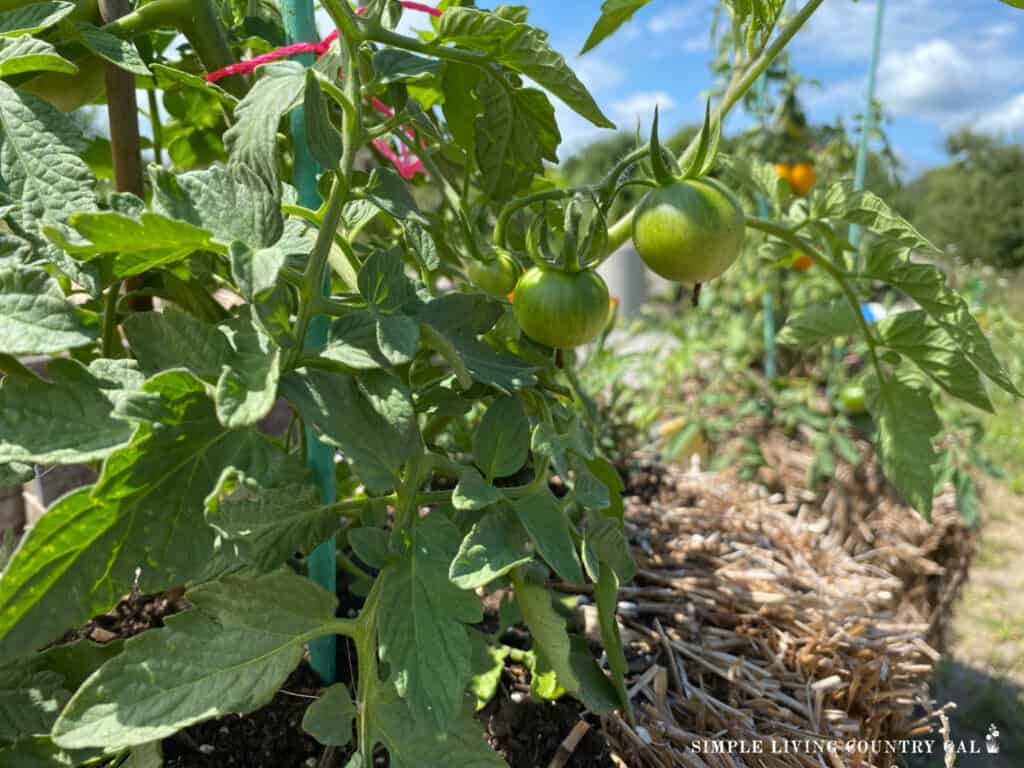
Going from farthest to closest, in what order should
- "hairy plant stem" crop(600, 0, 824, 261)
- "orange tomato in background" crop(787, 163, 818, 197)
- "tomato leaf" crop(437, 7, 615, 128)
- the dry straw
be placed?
"orange tomato in background" crop(787, 163, 818, 197), the dry straw, "hairy plant stem" crop(600, 0, 824, 261), "tomato leaf" crop(437, 7, 615, 128)

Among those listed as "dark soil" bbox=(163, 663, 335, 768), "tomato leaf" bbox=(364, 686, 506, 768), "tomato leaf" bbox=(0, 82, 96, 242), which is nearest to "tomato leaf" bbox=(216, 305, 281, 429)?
"tomato leaf" bbox=(0, 82, 96, 242)

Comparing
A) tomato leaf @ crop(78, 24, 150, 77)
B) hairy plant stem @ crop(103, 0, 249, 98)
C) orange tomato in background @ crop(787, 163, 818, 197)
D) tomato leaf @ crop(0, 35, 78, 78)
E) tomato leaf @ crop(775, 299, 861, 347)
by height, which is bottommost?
tomato leaf @ crop(775, 299, 861, 347)

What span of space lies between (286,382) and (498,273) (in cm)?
19

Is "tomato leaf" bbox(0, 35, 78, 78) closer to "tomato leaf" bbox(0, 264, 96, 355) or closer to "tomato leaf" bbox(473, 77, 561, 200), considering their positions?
"tomato leaf" bbox(0, 264, 96, 355)

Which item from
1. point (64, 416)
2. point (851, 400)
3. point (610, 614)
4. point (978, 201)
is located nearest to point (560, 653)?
point (610, 614)

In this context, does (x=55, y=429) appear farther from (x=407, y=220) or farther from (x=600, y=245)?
(x=600, y=245)

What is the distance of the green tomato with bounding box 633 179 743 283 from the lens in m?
0.44

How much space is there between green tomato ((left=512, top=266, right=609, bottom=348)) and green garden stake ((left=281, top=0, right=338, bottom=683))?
139mm

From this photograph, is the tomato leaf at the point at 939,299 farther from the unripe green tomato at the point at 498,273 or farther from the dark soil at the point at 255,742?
the dark soil at the point at 255,742

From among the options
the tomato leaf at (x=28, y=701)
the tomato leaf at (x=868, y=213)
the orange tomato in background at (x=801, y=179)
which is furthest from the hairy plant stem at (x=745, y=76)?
the orange tomato in background at (x=801, y=179)

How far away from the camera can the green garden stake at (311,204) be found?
52 centimetres

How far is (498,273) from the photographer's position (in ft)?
1.70

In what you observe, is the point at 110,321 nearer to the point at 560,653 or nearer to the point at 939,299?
the point at 560,653

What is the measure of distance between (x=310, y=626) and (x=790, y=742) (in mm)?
431
